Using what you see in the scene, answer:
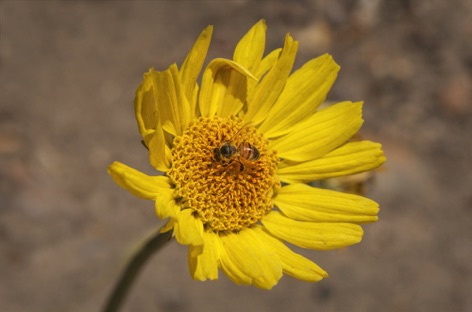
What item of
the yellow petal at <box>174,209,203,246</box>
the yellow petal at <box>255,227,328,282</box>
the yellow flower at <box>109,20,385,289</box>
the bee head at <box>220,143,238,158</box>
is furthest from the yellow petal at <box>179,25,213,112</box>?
the yellow petal at <box>255,227,328,282</box>

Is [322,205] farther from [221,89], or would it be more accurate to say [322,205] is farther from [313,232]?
[221,89]

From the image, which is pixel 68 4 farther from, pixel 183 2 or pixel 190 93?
pixel 190 93

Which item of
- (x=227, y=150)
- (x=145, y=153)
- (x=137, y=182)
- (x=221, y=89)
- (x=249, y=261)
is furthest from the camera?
(x=145, y=153)

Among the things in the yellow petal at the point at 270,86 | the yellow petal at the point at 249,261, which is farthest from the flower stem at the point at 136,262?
the yellow petal at the point at 270,86

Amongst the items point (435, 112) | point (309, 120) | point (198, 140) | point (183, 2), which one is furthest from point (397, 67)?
point (198, 140)

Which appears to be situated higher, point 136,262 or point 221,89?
point 221,89

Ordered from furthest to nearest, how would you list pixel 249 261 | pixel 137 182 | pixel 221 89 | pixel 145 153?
pixel 145 153, pixel 221 89, pixel 249 261, pixel 137 182

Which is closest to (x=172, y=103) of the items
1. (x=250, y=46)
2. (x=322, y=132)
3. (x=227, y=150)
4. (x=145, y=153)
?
(x=227, y=150)
